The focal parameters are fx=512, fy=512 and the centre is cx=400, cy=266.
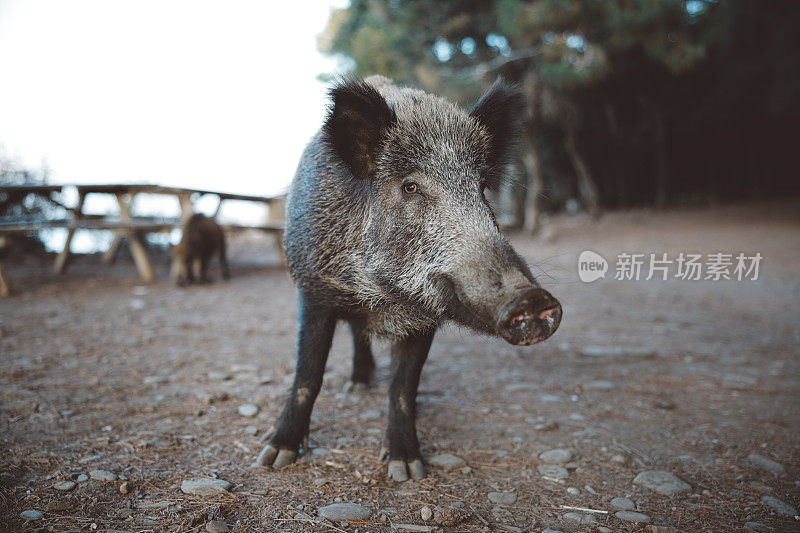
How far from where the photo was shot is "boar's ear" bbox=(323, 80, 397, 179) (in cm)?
212

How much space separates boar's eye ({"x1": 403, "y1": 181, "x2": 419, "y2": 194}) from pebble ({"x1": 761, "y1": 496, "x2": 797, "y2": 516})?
6.04ft

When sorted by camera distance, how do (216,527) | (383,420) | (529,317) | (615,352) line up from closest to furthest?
(529,317), (216,527), (383,420), (615,352)

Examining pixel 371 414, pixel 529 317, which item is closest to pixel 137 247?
pixel 371 414

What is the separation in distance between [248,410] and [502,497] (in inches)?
56.1

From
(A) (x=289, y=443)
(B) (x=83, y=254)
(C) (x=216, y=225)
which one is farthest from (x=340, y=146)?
(B) (x=83, y=254)

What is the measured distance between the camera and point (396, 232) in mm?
2123

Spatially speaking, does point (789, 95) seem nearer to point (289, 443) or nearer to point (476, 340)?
point (476, 340)

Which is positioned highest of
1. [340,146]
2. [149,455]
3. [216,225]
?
[340,146]

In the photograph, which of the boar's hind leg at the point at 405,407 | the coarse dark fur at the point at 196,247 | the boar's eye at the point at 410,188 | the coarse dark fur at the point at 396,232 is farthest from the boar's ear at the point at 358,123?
the coarse dark fur at the point at 196,247

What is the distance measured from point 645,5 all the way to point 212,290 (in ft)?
30.0

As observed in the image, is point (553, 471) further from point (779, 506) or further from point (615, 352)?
point (615, 352)

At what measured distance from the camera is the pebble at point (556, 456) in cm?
232

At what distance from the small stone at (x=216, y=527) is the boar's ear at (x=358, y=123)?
143 cm

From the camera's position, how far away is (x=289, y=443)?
7.43ft
